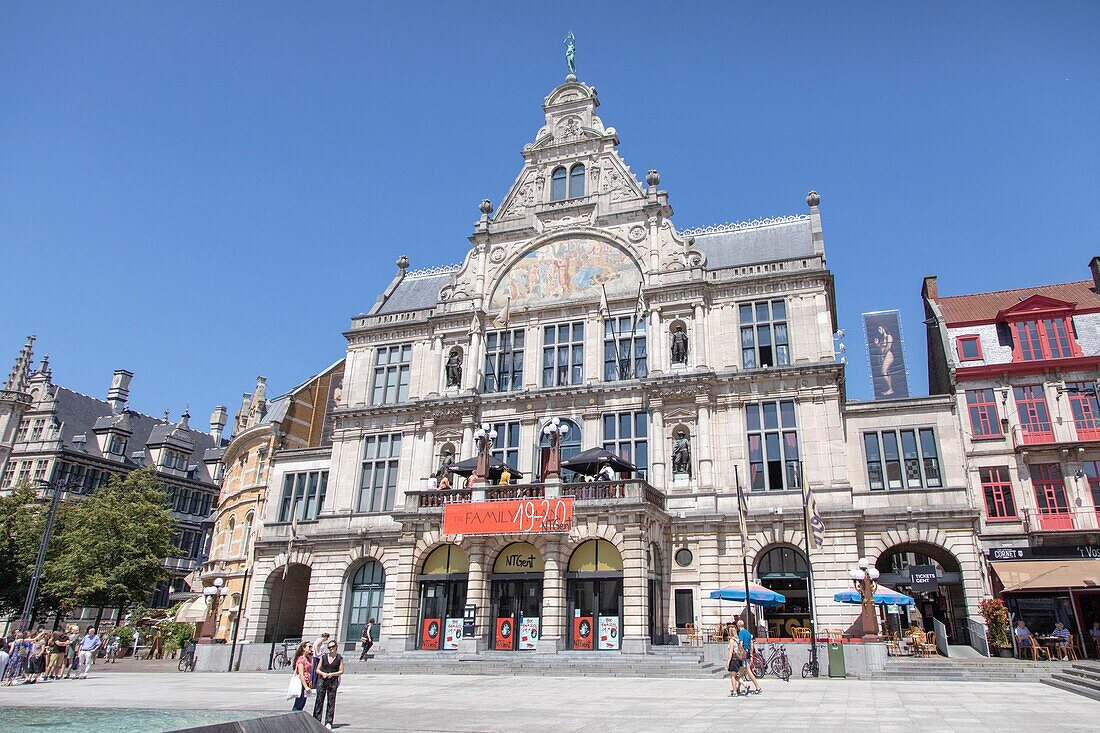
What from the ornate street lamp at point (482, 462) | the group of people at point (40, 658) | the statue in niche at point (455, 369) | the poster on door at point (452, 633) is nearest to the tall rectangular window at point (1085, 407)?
the ornate street lamp at point (482, 462)

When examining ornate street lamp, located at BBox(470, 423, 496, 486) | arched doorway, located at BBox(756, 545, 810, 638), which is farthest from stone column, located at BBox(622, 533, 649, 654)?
ornate street lamp, located at BBox(470, 423, 496, 486)

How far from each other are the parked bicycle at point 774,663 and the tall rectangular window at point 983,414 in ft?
56.4

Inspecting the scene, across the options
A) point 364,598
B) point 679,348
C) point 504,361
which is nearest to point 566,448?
point 504,361

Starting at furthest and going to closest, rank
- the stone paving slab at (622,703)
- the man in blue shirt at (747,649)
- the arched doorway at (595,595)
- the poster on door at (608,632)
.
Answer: the arched doorway at (595,595) < the poster on door at (608,632) < the man in blue shirt at (747,649) < the stone paving slab at (622,703)

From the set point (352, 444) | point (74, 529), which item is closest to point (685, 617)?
point (352, 444)

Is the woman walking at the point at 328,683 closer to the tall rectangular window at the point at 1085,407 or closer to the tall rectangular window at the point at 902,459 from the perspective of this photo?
the tall rectangular window at the point at 902,459

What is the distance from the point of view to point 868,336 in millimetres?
56750

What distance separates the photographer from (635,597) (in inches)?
1196

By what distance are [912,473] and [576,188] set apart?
2330cm

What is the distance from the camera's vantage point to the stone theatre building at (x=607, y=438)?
106 feet

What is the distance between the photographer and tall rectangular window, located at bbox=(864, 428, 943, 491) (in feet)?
109

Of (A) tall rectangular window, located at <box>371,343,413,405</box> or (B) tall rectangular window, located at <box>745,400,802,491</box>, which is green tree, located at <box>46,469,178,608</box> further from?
(B) tall rectangular window, located at <box>745,400,802,491</box>

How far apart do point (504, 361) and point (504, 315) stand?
2617 mm

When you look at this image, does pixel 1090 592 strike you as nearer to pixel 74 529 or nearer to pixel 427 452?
pixel 427 452
